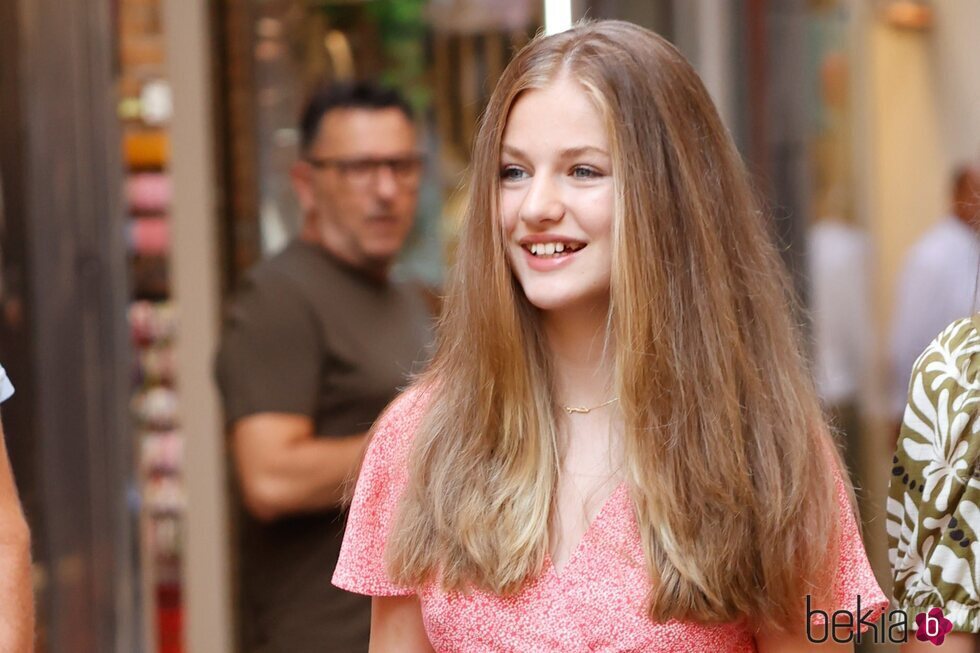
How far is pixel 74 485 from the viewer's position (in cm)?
424

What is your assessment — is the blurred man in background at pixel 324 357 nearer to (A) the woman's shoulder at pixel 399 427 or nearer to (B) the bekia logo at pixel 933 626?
(A) the woman's shoulder at pixel 399 427

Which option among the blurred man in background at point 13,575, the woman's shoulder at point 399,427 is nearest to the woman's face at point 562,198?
the woman's shoulder at point 399,427

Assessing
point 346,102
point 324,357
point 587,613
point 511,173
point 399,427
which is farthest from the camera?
point 346,102

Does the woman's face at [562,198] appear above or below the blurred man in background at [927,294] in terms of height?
above

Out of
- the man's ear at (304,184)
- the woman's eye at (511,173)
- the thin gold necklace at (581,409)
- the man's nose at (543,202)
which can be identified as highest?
the woman's eye at (511,173)

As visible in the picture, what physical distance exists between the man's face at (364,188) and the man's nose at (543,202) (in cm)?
→ 150

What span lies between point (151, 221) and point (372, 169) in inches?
39.0

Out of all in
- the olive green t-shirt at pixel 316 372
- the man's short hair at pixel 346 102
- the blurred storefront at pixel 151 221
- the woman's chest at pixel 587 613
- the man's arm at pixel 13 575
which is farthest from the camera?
the blurred storefront at pixel 151 221

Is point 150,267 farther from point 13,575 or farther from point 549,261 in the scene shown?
point 549,261

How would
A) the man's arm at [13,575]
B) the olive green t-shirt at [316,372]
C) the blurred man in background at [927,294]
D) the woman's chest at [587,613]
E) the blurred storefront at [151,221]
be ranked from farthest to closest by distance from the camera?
the blurred man in background at [927,294]
the blurred storefront at [151,221]
the olive green t-shirt at [316,372]
the man's arm at [13,575]
the woman's chest at [587,613]

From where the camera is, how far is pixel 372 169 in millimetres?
3607

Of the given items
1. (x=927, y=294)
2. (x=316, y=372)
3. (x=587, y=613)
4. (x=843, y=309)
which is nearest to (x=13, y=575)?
(x=587, y=613)

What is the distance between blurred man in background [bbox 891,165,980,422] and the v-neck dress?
10.2 ft

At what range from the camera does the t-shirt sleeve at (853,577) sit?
200cm
